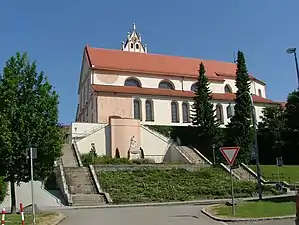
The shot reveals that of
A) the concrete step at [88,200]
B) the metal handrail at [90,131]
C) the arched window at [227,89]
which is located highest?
the arched window at [227,89]

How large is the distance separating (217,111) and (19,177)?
48.8 m

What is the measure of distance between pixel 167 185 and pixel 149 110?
29232mm

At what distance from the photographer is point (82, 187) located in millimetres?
34375

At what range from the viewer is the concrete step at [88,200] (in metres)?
30.7

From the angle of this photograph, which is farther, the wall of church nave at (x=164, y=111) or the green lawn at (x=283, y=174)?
the wall of church nave at (x=164, y=111)

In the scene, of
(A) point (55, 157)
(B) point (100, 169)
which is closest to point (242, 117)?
(B) point (100, 169)

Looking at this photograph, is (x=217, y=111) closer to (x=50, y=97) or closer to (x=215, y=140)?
(x=215, y=140)

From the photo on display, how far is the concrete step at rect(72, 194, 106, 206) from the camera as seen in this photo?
3068cm

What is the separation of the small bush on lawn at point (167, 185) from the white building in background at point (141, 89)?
16.4 meters

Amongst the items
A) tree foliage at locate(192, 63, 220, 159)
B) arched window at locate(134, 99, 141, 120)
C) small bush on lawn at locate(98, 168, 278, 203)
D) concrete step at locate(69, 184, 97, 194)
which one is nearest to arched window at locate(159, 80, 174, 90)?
arched window at locate(134, 99, 141, 120)

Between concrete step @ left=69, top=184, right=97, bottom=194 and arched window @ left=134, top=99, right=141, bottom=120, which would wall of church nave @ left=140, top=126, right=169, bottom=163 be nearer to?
arched window @ left=134, top=99, right=141, bottom=120

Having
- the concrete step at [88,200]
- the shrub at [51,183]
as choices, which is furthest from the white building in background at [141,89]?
the concrete step at [88,200]

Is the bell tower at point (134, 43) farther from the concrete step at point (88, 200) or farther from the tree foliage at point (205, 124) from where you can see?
the concrete step at point (88, 200)

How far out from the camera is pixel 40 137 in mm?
23734
